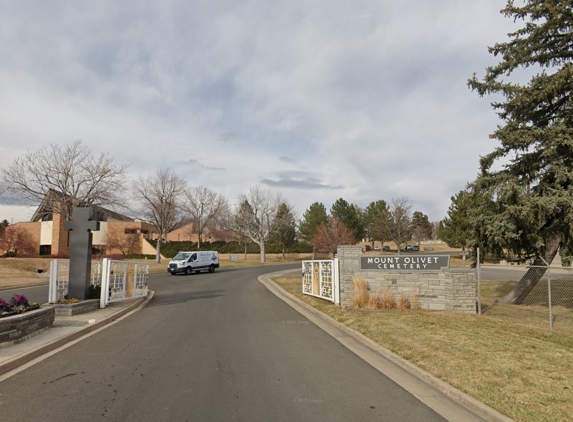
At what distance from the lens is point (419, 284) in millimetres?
12734

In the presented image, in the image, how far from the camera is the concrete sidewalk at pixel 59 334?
6.58 metres

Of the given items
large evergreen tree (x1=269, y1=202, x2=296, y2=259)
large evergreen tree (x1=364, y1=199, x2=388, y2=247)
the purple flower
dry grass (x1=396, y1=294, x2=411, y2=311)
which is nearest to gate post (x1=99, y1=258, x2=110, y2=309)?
the purple flower

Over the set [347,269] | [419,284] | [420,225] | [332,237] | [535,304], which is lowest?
[535,304]

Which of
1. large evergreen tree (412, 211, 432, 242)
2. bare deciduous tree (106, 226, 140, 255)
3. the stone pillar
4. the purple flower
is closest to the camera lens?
the purple flower

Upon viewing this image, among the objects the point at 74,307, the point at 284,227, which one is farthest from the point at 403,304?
the point at 284,227

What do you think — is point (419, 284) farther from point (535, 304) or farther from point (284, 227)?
point (284, 227)

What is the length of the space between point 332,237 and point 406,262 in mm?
39203

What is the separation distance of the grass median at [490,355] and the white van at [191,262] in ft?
79.6

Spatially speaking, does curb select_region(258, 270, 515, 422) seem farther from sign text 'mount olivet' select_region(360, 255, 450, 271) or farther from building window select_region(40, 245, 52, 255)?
building window select_region(40, 245, 52, 255)

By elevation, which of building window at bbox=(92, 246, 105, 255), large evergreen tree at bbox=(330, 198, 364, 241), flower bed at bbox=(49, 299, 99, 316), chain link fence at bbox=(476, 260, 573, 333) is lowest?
chain link fence at bbox=(476, 260, 573, 333)

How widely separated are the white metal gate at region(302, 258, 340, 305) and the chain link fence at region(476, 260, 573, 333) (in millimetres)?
4477

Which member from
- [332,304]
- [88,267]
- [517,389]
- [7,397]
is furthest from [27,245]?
[517,389]

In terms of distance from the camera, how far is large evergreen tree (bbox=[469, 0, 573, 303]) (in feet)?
42.9

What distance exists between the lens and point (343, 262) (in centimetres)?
1342
